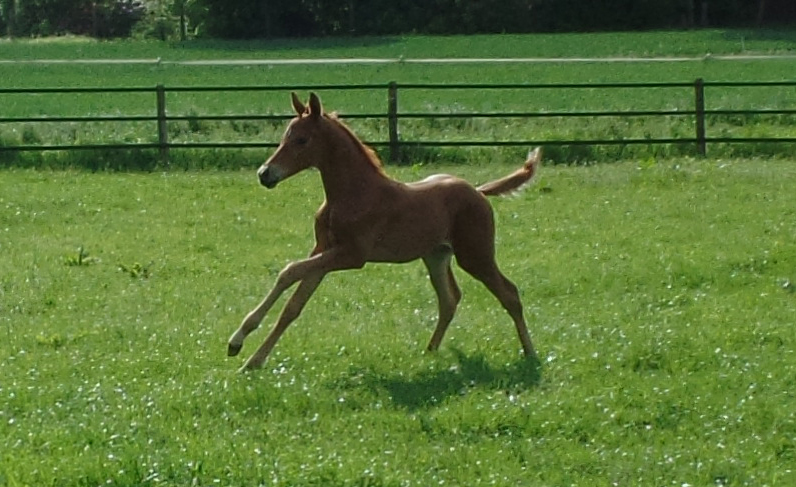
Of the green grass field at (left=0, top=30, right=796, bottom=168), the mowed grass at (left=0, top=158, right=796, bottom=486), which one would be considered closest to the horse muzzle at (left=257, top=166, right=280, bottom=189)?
the mowed grass at (left=0, top=158, right=796, bottom=486)

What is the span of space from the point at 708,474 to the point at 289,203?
1014 centimetres

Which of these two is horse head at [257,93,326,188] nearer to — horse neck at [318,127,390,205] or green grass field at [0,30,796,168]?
horse neck at [318,127,390,205]

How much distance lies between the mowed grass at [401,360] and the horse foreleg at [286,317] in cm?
11

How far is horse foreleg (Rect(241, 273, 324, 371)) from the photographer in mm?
8266

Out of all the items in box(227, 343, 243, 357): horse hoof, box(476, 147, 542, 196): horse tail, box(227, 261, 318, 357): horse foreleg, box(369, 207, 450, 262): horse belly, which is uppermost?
box(476, 147, 542, 196): horse tail

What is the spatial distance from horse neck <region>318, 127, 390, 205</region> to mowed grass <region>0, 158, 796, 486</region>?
3.34 ft

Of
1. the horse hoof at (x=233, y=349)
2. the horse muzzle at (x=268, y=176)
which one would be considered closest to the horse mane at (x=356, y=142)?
the horse muzzle at (x=268, y=176)

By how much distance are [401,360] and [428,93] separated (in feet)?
83.7

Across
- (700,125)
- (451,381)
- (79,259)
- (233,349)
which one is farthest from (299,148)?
(700,125)

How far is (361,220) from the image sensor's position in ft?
27.7

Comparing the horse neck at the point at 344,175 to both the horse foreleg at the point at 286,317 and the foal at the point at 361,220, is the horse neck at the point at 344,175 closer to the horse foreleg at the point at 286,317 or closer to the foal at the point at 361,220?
the foal at the point at 361,220

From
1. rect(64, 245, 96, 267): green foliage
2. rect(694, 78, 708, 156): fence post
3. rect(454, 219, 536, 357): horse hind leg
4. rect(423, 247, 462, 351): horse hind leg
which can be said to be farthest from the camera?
rect(694, 78, 708, 156): fence post

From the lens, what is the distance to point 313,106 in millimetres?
8453

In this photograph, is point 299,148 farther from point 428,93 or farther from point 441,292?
point 428,93
